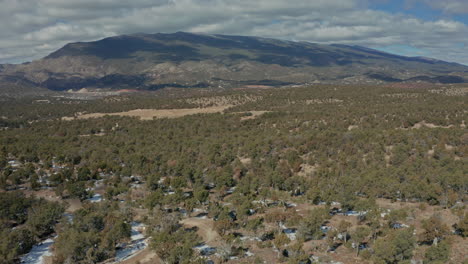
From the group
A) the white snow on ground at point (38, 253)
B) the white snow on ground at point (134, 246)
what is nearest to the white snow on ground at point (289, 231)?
the white snow on ground at point (134, 246)

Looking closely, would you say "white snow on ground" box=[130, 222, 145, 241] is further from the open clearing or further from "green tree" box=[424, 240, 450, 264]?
the open clearing

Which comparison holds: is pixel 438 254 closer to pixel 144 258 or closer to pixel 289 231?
pixel 289 231

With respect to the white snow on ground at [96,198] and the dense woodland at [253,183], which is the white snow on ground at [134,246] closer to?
the dense woodland at [253,183]

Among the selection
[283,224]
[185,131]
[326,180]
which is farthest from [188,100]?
[283,224]

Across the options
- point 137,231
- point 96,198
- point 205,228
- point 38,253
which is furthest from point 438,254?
point 96,198

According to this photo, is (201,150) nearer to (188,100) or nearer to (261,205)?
(261,205)
